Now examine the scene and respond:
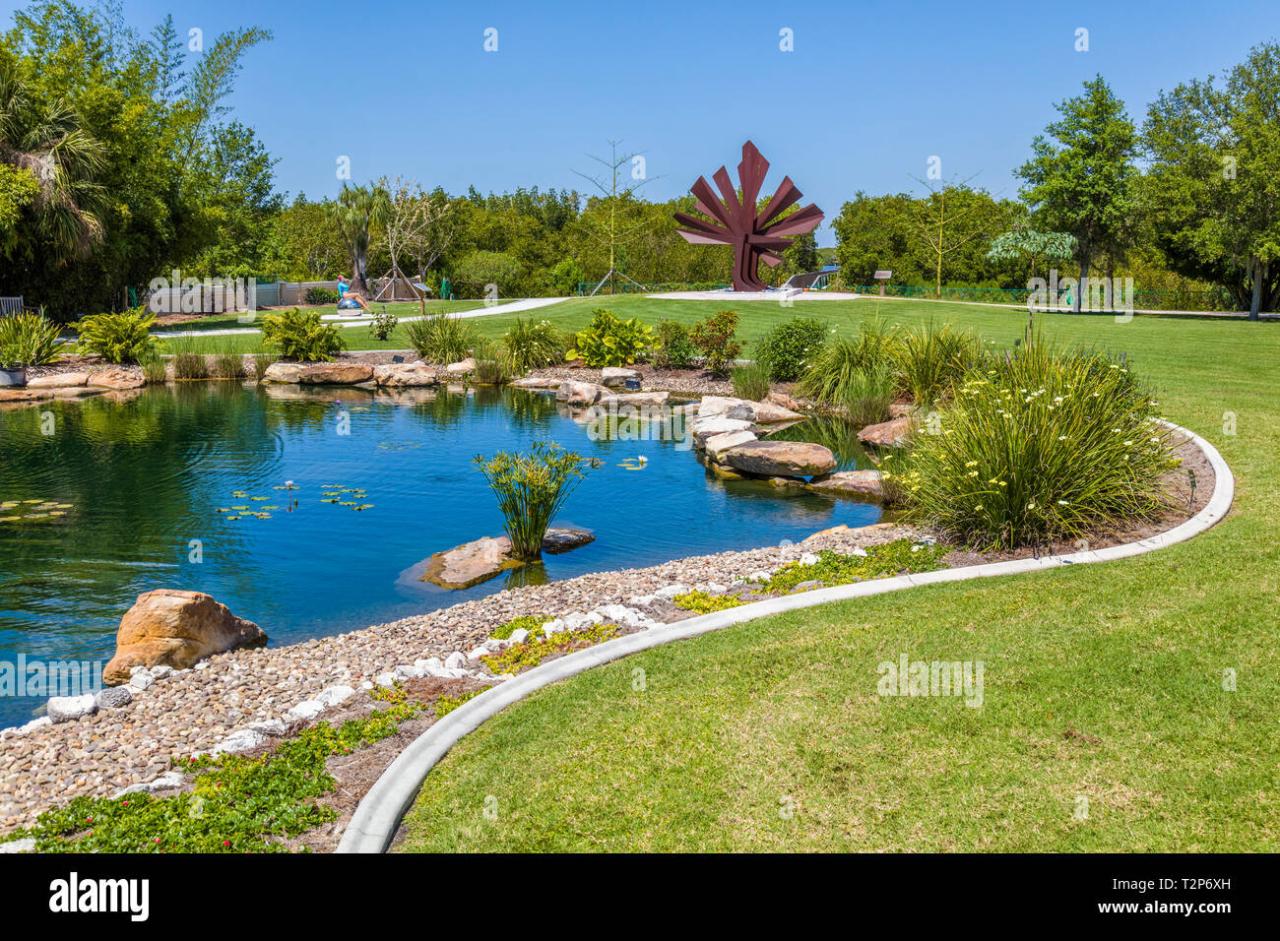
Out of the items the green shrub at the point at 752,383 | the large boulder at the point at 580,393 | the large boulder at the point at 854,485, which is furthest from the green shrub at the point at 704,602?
the large boulder at the point at 580,393

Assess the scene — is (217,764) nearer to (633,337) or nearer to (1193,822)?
(1193,822)

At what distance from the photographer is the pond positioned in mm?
7973

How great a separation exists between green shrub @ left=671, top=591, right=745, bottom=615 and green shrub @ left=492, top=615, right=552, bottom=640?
944mm

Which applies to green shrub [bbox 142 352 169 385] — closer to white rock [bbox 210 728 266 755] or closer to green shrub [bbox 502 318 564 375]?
green shrub [bbox 502 318 564 375]

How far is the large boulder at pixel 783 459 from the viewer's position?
481 inches

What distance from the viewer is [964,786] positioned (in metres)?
4.07

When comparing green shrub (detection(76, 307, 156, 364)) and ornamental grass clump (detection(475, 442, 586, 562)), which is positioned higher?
green shrub (detection(76, 307, 156, 364))

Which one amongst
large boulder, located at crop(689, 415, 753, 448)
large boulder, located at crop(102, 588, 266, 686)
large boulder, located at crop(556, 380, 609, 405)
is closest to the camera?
large boulder, located at crop(102, 588, 266, 686)

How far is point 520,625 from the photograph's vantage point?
6.64 m

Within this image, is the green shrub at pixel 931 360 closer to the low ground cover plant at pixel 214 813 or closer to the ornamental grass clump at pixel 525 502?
the ornamental grass clump at pixel 525 502

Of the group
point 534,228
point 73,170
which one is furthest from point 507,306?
point 534,228

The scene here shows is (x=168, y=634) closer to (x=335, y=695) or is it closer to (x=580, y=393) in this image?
(x=335, y=695)

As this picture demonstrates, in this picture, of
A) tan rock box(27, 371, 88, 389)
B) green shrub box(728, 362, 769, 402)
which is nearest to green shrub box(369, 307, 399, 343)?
tan rock box(27, 371, 88, 389)

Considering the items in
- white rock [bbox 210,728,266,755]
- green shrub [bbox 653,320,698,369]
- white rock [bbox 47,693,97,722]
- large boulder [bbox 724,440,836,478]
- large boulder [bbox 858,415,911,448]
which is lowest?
white rock [bbox 47,693,97,722]
